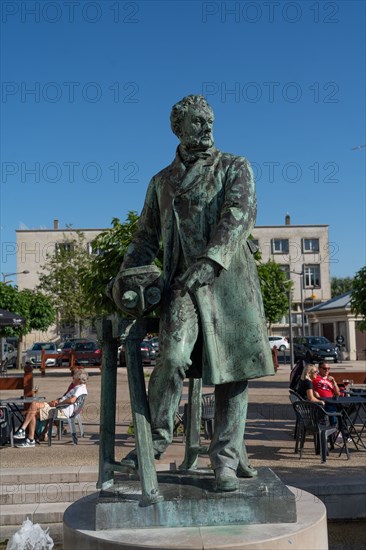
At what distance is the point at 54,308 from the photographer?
149 feet

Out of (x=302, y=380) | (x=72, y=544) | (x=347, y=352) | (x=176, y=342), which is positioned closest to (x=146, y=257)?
(x=176, y=342)

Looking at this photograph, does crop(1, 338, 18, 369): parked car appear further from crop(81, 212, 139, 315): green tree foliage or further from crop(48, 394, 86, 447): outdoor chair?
crop(48, 394, 86, 447): outdoor chair

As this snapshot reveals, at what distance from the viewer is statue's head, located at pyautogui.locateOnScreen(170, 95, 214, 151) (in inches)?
153

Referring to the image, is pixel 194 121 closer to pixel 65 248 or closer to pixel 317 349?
pixel 317 349

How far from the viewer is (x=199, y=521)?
11.4ft

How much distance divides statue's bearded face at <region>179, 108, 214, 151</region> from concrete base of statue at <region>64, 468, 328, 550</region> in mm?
1905

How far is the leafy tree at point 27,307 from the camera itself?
3925 cm

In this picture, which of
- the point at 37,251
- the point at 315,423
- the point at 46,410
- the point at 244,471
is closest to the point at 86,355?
the point at 46,410

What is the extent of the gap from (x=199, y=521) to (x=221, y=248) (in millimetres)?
1387

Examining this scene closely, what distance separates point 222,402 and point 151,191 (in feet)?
4.32

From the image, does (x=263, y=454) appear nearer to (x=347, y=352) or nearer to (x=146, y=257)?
(x=146, y=257)

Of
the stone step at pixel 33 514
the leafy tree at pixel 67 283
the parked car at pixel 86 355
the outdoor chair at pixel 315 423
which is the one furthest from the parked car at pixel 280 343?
the stone step at pixel 33 514

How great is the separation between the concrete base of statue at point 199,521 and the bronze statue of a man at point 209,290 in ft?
0.52

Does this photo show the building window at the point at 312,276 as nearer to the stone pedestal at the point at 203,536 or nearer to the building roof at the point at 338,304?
the building roof at the point at 338,304
